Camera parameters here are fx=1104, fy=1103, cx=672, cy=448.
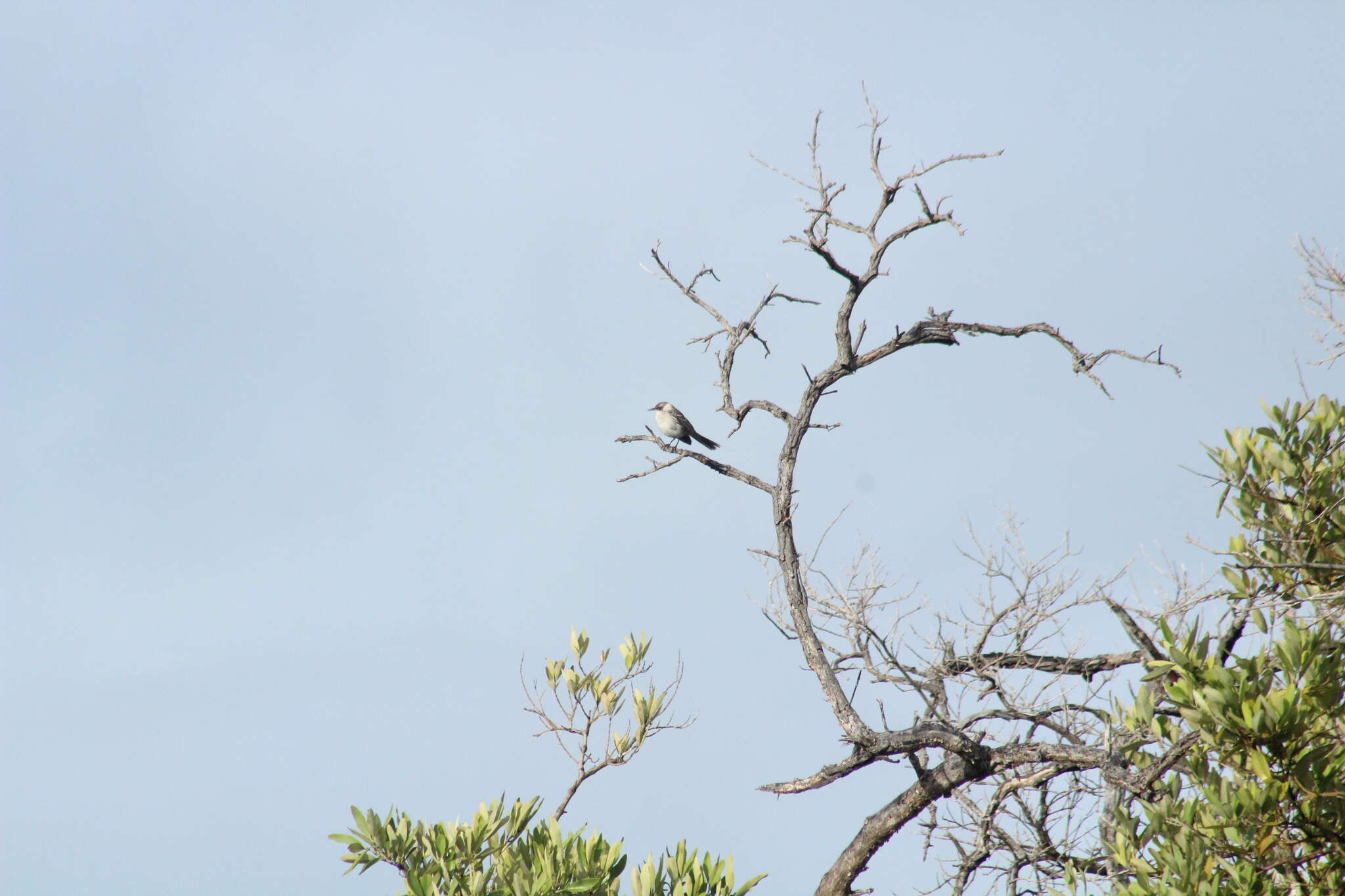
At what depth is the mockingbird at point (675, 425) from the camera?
1141 centimetres

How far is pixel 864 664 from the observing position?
25.1 feet

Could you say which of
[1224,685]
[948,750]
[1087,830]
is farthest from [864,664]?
[1224,685]

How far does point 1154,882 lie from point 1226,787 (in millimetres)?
508

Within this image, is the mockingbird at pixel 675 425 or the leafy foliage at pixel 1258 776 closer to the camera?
the leafy foliage at pixel 1258 776

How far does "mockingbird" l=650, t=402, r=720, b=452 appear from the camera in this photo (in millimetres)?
11414

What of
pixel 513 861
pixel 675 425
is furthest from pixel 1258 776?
pixel 675 425

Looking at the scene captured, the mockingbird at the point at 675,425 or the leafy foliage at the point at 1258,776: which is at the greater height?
the mockingbird at the point at 675,425

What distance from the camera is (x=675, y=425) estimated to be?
1160cm

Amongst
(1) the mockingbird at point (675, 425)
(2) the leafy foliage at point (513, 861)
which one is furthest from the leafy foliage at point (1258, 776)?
(1) the mockingbird at point (675, 425)

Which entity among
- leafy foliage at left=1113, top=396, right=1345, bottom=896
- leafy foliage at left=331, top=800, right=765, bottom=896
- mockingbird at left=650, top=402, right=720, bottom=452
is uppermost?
mockingbird at left=650, top=402, right=720, bottom=452

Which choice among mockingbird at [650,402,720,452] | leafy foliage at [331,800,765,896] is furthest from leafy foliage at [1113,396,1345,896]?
mockingbird at [650,402,720,452]

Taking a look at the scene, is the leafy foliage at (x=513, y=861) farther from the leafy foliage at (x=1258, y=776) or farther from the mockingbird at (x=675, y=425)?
the mockingbird at (x=675, y=425)

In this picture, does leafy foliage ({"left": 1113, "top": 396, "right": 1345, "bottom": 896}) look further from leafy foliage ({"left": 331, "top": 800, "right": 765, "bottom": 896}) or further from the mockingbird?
the mockingbird

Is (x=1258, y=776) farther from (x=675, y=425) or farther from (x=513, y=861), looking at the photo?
(x=675, y=425)
